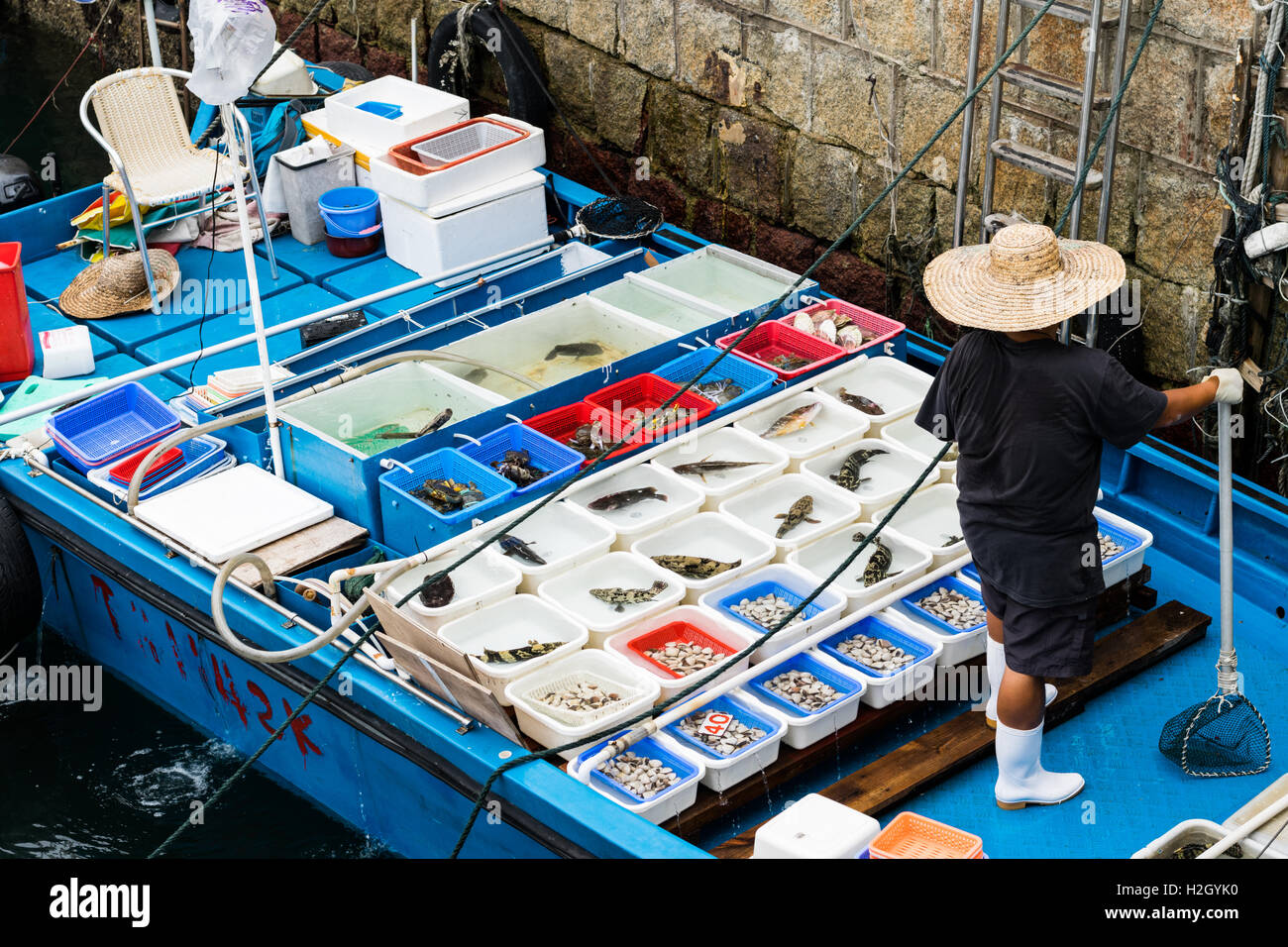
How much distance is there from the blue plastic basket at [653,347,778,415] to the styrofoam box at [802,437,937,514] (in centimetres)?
45

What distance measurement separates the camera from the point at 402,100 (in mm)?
8078

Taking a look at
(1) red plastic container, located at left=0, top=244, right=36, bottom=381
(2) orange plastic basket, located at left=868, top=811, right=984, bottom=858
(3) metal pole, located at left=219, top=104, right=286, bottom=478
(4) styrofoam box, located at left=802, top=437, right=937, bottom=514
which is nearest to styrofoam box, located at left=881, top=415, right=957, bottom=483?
(4) styrofoam box, located at left=802, top=437, right=937, bottom=514

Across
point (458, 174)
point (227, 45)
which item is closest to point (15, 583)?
point (227, 45)

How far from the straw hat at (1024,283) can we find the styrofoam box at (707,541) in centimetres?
138

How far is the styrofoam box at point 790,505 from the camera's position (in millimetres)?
5496

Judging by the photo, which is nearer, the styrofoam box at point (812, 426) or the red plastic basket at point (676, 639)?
the red plastic basket at point (676, 639)

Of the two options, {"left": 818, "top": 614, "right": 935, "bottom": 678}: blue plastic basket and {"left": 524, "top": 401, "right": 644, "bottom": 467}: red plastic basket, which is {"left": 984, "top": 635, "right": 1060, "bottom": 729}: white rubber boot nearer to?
{"left": 818, "top": 614, "right": 935, "bottom": 678}: blue plastic basket

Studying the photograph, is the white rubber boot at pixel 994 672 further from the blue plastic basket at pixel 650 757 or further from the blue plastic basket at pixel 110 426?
the blue plastic basket at pixel 110 426

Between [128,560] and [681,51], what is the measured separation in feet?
12.0

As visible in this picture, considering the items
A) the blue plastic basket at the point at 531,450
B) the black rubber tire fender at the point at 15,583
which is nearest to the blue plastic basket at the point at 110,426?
→ the black rubber tire fender at the point at 15,583

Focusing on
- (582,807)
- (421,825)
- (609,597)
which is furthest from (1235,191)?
(421,825)

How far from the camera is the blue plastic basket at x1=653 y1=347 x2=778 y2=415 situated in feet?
20.5

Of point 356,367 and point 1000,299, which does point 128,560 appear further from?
point 1000,299

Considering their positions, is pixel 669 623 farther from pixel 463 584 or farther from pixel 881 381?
pixel 881 381
